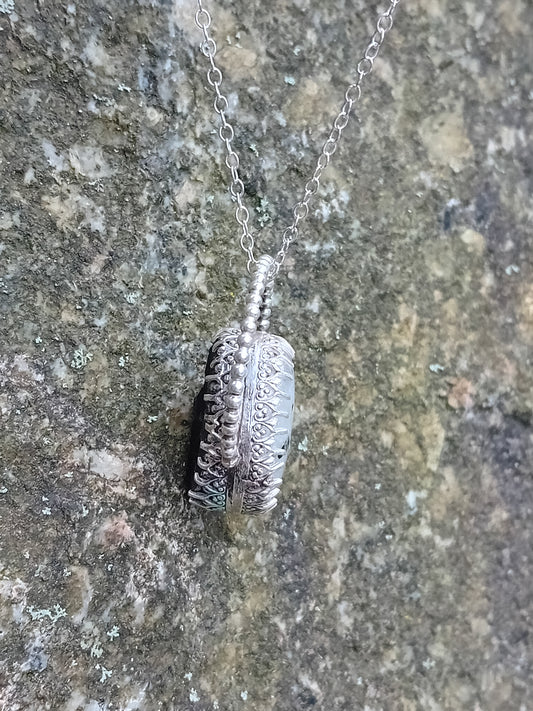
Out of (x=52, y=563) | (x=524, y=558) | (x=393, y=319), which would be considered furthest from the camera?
(x=524, y=558)

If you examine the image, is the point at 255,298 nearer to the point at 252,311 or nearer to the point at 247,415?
the point at 252,311

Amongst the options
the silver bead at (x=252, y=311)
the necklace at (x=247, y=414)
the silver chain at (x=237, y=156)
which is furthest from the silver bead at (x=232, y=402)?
the silver chain at (x=237, y=156)

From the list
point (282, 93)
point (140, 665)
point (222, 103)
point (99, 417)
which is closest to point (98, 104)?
point (222, 103)

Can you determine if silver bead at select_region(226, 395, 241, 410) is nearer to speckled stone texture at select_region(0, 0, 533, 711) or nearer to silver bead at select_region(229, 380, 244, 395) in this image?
silver bead at select_region(229, 380, 244, 395)

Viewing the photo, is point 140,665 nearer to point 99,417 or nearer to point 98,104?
point 99,417

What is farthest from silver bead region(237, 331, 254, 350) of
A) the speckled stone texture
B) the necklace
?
the speckled stone texture

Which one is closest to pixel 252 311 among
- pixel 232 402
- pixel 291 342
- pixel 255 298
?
pixel 255 298
